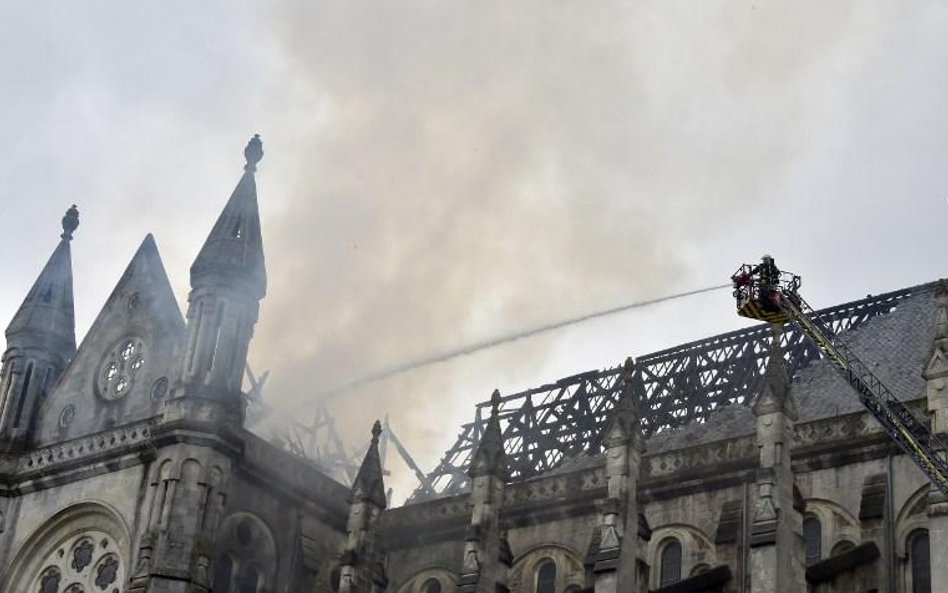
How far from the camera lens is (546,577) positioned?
48656 millimetres

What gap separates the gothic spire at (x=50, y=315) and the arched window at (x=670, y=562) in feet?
69.0

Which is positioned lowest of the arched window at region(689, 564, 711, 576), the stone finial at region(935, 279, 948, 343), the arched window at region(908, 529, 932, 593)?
the arched window at region(908, 529, 932, 593)

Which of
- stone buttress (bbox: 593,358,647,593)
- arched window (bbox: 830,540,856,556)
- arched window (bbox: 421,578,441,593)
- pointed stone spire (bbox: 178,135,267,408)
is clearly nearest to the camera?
stone buttress (bbox: 593,358,647,593)

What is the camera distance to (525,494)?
49.5 meters

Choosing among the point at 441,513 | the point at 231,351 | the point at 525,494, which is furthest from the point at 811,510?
the point at 231,351

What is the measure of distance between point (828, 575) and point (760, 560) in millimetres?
2816

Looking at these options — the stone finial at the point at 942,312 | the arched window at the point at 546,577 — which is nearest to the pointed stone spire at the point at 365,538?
the arched window at the point at 546,577

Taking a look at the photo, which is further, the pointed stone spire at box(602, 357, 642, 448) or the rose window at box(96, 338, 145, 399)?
the rose window at box(96, 338, 145, 399)

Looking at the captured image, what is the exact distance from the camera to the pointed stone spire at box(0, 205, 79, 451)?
52.1 meters

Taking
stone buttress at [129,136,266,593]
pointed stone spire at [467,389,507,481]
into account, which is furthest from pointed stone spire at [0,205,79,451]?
pointed stone spire at [467,389,507,481]

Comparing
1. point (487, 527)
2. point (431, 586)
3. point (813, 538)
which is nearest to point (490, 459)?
point (487, 527)

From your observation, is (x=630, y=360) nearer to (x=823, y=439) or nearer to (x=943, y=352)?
(x=823, y=439)

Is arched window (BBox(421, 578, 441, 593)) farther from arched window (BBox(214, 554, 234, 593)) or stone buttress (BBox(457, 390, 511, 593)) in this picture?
arched window (BBox(214, 554, 234, 593))

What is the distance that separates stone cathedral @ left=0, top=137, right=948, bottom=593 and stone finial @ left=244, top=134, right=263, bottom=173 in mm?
96
